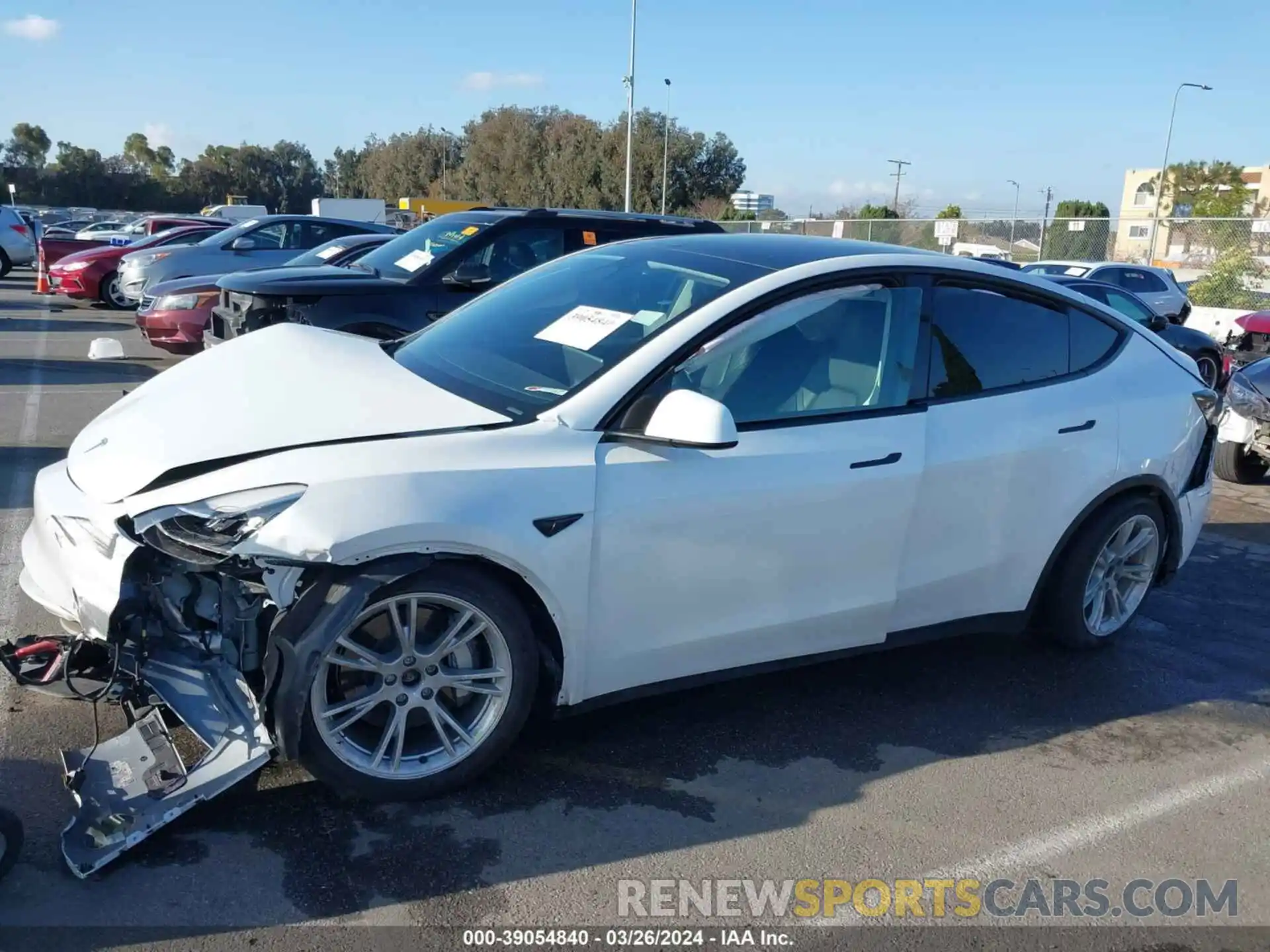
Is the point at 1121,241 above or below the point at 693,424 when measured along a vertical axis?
above

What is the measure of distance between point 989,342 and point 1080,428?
0.53 m

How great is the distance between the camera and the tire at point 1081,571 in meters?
4.51

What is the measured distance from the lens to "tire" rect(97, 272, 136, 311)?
661 inches

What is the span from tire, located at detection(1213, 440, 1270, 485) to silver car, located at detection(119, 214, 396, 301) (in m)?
9.48

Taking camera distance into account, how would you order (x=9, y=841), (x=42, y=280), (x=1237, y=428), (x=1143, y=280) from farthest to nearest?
(x=1143, y=280) → (x=42, y=280) → (x=1237, y=428) → (x=9, y=841)

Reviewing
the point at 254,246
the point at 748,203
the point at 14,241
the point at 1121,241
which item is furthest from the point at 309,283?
the point at 748,203

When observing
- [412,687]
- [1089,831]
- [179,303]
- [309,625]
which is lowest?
[1089,831]

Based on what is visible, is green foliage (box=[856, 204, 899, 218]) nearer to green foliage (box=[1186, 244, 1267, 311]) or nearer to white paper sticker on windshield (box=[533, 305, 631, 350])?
green foliage (box=[1186, 244, 1267, 311])

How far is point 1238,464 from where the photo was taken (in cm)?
866

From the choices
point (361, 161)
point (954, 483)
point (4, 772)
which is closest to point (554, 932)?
point (4, 772)

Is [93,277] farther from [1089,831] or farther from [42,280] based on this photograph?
[1089,831]

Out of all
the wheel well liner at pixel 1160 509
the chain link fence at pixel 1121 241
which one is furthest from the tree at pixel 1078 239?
the wheel well liner at pixel 1160 509

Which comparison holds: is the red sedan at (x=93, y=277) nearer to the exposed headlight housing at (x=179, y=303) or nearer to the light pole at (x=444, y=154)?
the exposed headlight housing at (x=179, y=303)

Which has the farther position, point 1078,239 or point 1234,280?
point 1078,239
